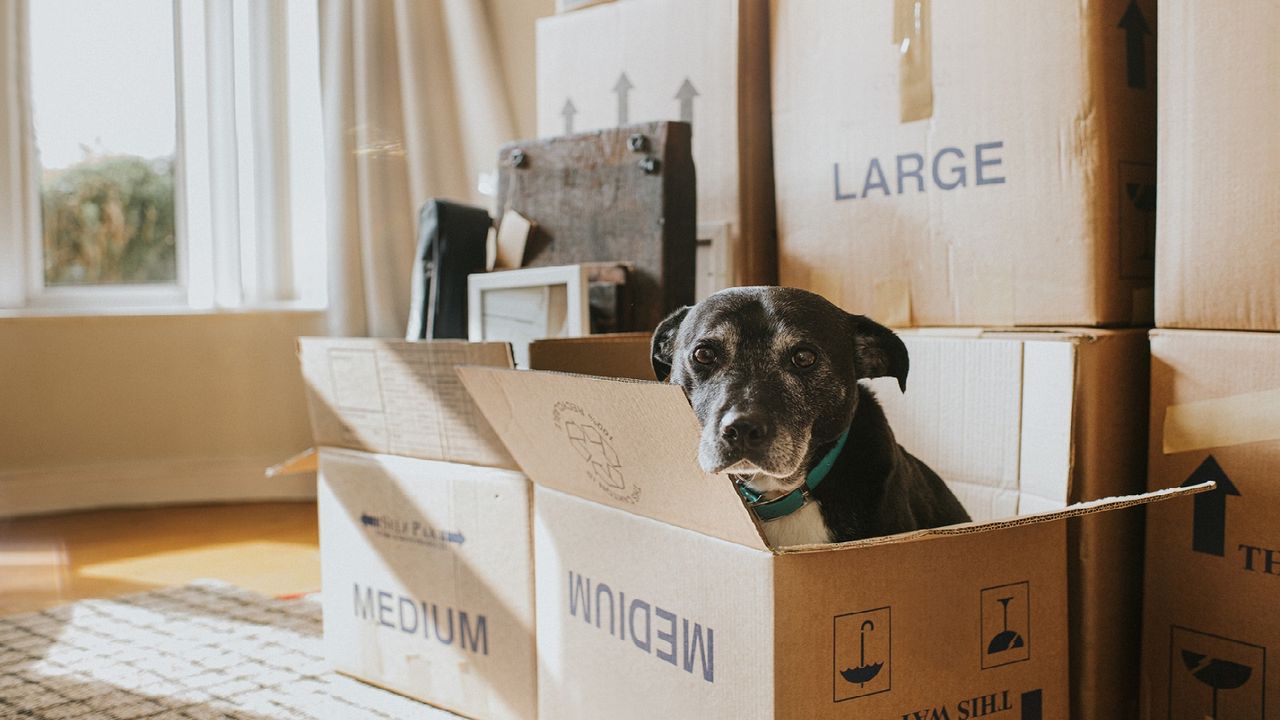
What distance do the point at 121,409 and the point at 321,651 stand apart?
199 centimetres

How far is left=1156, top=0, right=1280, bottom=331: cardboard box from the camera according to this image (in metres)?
1.22

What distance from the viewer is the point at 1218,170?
1261 mm

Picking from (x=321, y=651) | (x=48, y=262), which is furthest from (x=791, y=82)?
(x=48, y=262)

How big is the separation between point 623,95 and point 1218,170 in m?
1.16

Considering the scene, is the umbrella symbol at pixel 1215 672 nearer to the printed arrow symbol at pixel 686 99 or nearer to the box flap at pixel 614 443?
the box flap at pixel 614 443

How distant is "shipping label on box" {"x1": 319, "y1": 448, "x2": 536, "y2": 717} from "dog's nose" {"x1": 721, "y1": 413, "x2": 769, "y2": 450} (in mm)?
447

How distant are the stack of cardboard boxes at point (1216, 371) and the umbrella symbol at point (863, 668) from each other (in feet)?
2.00

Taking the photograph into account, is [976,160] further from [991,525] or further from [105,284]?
[105,284]

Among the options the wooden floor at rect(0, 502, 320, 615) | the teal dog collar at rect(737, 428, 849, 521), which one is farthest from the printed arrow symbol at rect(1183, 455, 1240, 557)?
the wooden floor at rect(0, 502, 320, 615)

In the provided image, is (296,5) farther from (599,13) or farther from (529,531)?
(529,531)

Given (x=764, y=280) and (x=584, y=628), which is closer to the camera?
(x=584, y=628)

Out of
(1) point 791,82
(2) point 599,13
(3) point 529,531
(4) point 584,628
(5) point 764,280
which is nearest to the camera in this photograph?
(4) point 584,628

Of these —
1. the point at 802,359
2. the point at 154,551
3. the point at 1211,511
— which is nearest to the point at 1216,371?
the point at 1211,511

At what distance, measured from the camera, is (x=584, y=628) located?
1238mm
